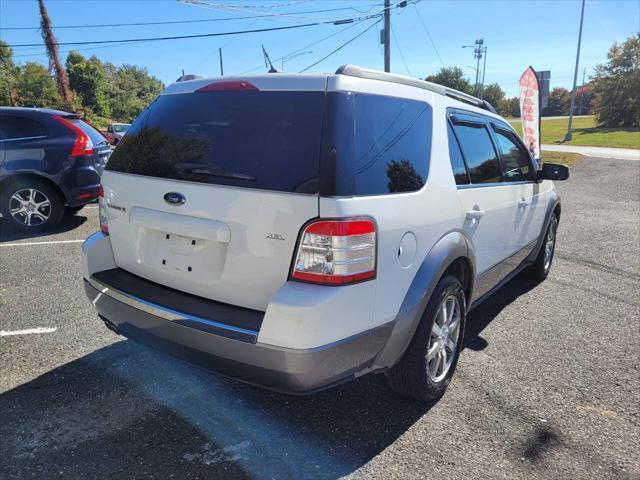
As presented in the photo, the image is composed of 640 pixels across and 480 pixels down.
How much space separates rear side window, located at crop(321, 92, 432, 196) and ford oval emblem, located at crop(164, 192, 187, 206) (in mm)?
741

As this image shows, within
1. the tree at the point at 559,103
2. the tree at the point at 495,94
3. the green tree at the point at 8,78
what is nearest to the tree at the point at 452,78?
the tree at the point at 495,94

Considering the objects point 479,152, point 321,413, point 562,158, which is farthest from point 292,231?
point 562,158

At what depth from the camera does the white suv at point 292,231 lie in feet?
6.62

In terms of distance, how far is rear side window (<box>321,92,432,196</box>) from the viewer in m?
2.04

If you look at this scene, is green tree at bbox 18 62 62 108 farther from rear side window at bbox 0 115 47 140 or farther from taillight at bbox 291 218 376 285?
taillight at bbox 291 218 376 285

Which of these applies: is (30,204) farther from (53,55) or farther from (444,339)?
(53,55)

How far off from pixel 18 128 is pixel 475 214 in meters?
6.33

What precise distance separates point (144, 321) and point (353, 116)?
4.74ft

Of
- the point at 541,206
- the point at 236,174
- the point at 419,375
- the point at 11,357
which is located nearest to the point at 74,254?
the point at 11,357

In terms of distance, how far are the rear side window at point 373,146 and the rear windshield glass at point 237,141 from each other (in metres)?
0.07

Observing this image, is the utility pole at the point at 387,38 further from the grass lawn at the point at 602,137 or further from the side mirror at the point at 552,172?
the side mirror at the point at 552,172

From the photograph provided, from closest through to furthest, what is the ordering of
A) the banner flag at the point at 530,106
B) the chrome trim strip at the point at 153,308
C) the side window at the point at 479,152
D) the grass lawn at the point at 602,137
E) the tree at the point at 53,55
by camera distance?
the chrome trim strip at the point at 153,308 < the side window at the point at 479,152 < the banner flag at the point at 530,106 < the grass lawn at the point at 602,137 < the tree at the point at 53,55

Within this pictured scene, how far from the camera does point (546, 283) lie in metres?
5.13

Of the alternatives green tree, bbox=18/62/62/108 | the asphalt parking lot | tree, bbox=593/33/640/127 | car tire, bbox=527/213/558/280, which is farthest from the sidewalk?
green tree, bbox=18/62/62/108
